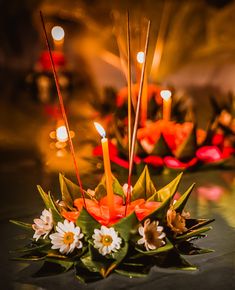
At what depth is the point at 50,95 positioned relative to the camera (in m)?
4.22

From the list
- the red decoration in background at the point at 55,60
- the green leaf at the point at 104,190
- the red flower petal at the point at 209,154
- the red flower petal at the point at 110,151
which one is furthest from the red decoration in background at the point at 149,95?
the green leaf at the point at 104,190

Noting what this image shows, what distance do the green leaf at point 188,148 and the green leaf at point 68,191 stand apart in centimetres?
73

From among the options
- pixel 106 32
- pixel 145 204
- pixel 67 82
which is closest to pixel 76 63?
pixel 106 32

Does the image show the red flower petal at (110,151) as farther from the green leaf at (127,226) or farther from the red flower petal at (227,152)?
the green leaf at (127,226)

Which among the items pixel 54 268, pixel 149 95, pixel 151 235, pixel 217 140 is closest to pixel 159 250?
pixel 151 235

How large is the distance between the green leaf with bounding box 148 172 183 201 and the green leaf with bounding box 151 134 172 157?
67cm

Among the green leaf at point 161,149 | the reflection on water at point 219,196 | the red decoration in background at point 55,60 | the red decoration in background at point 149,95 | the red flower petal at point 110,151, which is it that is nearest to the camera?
the reflection on water at point 219,196

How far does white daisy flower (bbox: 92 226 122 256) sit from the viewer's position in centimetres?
130

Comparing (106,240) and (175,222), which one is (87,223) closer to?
(106,240)

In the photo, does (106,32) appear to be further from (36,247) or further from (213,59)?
(36,247)

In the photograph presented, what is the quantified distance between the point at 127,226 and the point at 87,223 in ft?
0.31

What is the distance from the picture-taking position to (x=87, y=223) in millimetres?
1321

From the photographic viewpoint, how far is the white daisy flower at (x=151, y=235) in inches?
51.8

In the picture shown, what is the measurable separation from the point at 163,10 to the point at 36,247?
10.5 feet
